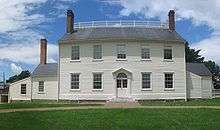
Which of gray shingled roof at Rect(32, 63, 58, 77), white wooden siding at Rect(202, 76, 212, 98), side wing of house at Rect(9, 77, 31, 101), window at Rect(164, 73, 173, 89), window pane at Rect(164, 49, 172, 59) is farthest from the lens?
side wing of house at Rect(9, 77, 31, 101)

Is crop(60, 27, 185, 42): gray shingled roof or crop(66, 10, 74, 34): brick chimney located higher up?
crop(66, 10, 74, 34): brick chimney

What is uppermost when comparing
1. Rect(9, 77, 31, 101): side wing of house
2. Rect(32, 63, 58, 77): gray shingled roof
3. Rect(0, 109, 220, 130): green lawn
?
Rect(32, 63, 58, 77): gray shingled roof

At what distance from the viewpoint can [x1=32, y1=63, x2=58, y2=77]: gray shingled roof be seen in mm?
48384

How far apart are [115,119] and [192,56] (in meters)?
54.5

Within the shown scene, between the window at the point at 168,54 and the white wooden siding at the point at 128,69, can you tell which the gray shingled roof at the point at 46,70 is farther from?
the window at the point at 168,54

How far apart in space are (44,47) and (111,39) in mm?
12099

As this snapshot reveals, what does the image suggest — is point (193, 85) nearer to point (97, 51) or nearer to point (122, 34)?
point (122, 34)

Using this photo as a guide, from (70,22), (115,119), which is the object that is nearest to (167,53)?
(70,22)

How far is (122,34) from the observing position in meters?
44.3

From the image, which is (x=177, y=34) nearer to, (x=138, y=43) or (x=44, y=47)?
(x=138, y=43)

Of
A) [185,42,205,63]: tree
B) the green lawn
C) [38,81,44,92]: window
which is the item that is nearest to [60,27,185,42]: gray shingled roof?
[38,81,44,92]: window

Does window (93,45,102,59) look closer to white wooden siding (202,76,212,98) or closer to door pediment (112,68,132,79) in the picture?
door pediment (112,68,132,79)

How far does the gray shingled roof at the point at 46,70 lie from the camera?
48.4 metres

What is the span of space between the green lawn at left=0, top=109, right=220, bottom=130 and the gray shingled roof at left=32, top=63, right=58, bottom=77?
20.9 meters
